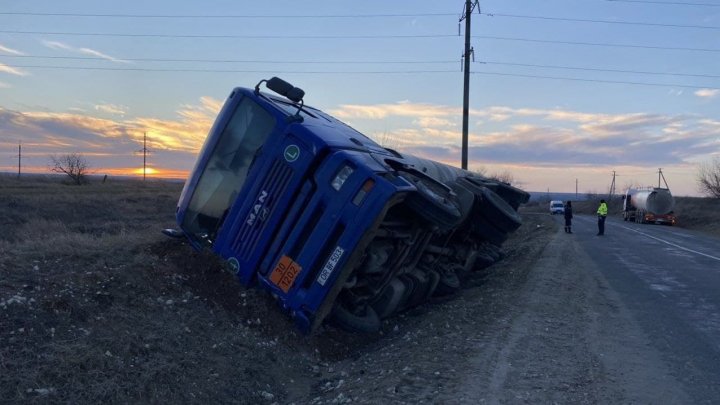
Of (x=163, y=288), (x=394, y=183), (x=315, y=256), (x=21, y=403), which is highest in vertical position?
(x=394, y=183)

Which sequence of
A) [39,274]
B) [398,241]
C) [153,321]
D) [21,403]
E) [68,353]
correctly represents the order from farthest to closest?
[398,241] → [39,274] → [153,321] → [68,353] → [21,403]

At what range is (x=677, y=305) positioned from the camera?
29.8 feet

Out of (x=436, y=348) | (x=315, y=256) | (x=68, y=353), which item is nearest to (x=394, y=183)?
(x=315, y=256)

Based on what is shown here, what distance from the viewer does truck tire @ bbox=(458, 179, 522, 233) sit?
977 cm

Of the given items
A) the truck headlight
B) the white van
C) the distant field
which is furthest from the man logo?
the white van

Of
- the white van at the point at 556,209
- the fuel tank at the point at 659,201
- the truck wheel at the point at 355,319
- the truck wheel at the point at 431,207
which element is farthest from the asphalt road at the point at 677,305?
the white van at the point at 556,209

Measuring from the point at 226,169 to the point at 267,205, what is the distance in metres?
0.93

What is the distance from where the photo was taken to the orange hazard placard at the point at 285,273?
6031 millimetres

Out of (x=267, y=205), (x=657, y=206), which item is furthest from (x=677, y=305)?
(x=657, y=206)

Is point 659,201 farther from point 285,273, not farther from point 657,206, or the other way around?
point 285,273

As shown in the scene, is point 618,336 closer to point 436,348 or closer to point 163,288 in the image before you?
point 436,348

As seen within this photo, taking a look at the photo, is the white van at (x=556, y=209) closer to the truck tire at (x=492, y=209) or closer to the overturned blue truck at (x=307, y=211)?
the truck tire at (x=492, y=209)

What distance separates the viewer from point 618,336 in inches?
269

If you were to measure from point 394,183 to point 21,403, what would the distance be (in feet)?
12.1
